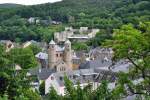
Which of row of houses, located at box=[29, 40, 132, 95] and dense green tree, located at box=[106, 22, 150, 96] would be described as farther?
row of houses, located at box=[29, 40, 132, 95]

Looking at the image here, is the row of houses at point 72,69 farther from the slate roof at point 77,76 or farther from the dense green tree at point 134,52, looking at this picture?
the dense green tree at point 134,52

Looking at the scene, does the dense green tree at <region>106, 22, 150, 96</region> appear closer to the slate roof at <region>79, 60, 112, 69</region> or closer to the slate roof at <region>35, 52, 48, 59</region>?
the slate roof at <region>79, 60, 112, 69</region>

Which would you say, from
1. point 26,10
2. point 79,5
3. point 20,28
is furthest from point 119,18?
point 79,5

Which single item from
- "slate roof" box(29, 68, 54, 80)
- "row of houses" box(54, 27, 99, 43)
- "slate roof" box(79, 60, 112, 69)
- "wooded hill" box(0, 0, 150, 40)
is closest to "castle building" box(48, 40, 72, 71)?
"slate roof" box(79, 60, 112, 69)

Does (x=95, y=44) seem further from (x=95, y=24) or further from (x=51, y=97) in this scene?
(x=51, y=97)

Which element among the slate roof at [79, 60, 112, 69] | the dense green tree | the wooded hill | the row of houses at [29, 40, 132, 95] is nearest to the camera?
the dense green tree

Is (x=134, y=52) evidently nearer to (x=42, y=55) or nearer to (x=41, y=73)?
(x=41, y=73)

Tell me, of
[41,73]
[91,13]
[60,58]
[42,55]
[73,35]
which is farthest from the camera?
[91,13]

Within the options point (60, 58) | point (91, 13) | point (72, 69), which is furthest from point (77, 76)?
point (91, 13)

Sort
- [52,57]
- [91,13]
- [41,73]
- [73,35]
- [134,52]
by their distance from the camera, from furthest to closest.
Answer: [91,13]
[73,35]
[52,57]
[41,73]
[134,52]

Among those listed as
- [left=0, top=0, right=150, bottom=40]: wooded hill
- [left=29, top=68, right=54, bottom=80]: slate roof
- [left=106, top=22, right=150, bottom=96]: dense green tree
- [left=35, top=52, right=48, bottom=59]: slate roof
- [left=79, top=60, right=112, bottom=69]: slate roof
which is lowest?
[left=0, top=0, right=150, bottom=40]: wooded hill

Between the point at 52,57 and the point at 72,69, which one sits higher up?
the point at 52,57
